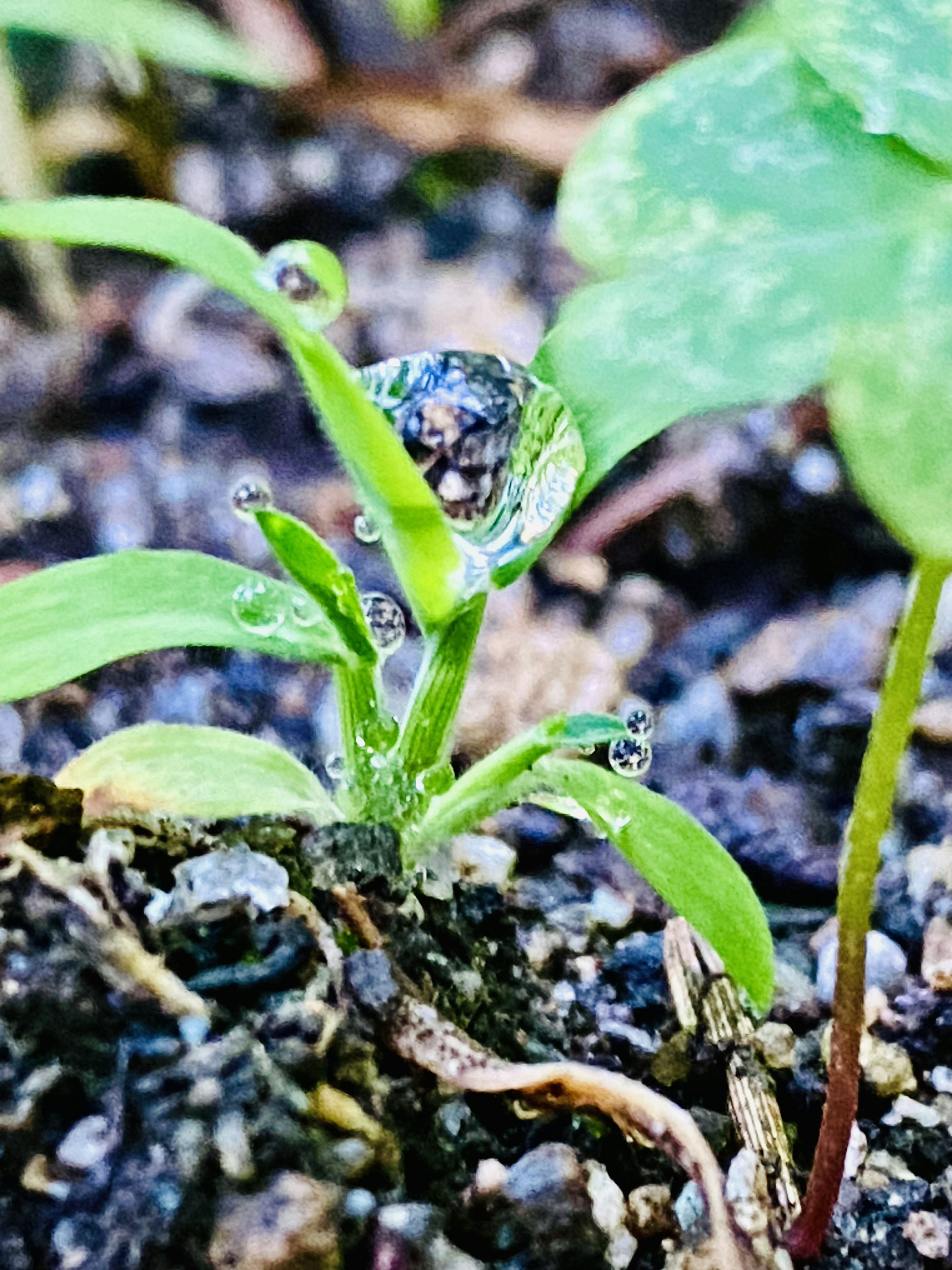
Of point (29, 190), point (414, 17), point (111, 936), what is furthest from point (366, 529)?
point (414, 17)

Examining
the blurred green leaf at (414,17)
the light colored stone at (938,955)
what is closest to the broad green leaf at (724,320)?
the light colored stone at (938,955)

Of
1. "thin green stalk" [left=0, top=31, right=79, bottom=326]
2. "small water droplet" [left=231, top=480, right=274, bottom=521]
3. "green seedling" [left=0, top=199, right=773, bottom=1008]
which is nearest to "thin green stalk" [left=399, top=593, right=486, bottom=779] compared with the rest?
"green seedling" [left=0, top=199, right=773, bottom=1008]

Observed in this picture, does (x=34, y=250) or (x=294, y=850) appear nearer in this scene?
(x=294, y=850)

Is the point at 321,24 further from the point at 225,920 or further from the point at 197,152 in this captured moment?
the point at 225,920

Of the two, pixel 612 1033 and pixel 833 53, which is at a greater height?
pixel 833 53

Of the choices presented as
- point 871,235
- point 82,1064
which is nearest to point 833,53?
point 871,235

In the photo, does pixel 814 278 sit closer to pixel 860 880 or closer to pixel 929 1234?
pixel 860 880

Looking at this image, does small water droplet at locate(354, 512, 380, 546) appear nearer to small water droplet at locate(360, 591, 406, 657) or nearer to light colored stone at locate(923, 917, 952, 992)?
small water droplet at locate(360, 591, 406, 657)
